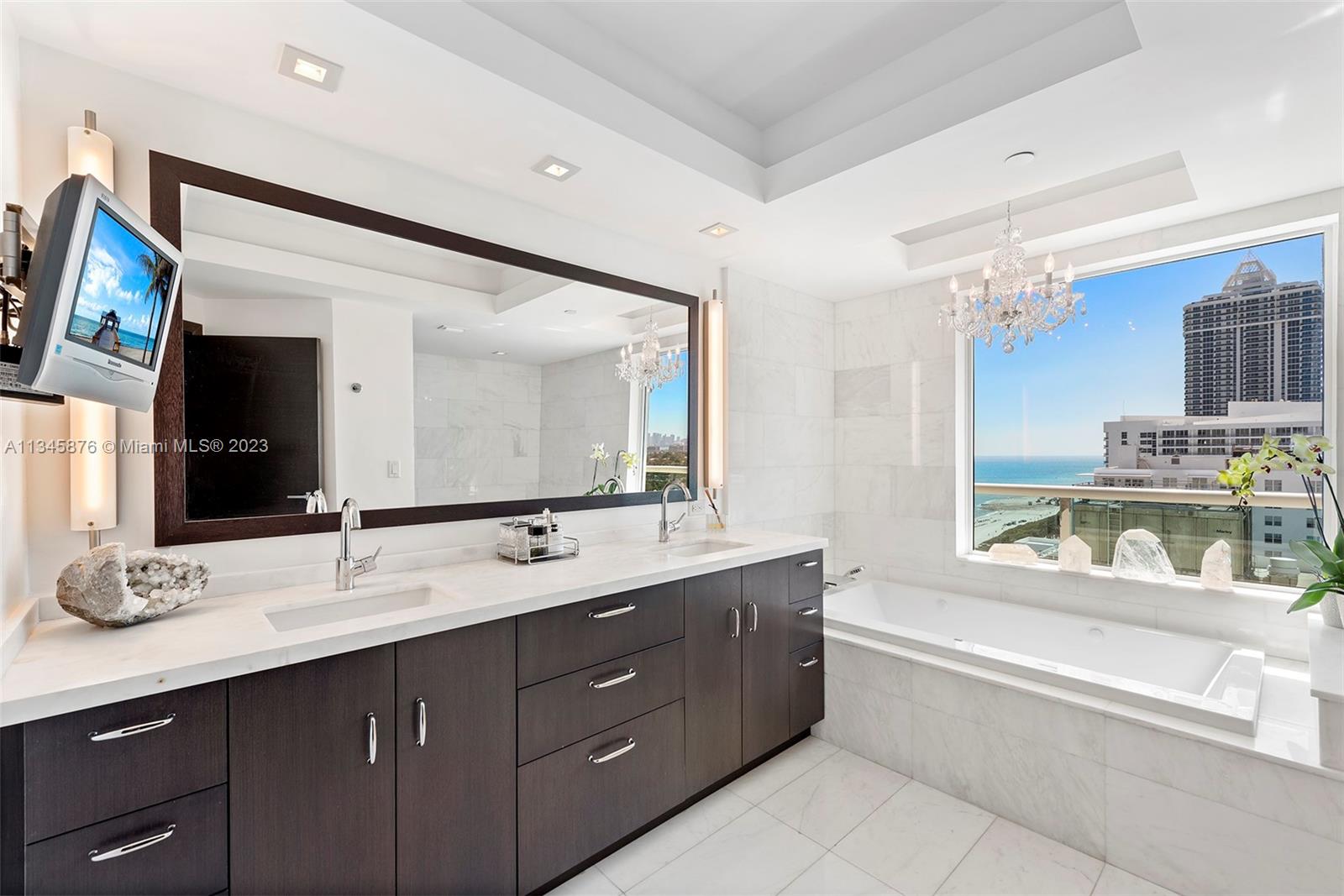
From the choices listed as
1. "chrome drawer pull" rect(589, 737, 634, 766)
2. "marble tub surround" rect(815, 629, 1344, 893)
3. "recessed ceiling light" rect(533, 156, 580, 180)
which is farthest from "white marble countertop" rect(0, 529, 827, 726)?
"recessed ceiling light" rect(533, 156, 580, 180)

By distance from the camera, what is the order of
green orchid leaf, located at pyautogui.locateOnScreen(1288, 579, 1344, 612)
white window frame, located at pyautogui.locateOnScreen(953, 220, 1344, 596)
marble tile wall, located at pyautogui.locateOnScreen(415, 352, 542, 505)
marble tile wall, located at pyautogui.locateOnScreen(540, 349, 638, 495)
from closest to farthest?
green orchid leaf, located at pyautogui.locateOnScreen(1288, 579, 1344, 612) → marble tile wall, located at pyautogui.locateOnScreen(415, 352, 542, 505) → white window frame, located at pyautogui.locateOnScreen(953, 220, 1344, 596) → marble tile wall, located at pyautogui.locateOnScreen(540, 349, 638, 495)

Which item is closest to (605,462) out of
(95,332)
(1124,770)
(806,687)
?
(806,687)

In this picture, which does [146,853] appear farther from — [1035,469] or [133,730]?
[1035,469]

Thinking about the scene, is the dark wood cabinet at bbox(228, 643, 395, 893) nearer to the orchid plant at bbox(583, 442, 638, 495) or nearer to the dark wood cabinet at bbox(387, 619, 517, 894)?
the dark wood cabinet at bbox(387, 619, 517, 894)

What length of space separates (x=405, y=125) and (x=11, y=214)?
39.9 inches

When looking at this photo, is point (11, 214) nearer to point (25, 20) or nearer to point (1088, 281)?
point (25, 20)

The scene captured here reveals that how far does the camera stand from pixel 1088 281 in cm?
314

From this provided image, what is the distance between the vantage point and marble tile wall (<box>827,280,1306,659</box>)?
3182 millimetres

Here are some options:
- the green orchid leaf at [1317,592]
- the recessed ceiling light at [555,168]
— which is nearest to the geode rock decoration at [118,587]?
the recessed ceiling light at [555,168]

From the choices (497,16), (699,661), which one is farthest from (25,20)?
(699,661)

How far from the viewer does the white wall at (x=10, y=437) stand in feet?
4.19

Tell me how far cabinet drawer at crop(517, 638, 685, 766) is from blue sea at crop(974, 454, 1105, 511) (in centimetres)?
236

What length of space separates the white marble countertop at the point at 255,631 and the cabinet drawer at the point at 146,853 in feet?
0.65

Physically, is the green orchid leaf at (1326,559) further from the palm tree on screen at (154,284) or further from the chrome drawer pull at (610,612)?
the palm tree on screen at (154,284)
